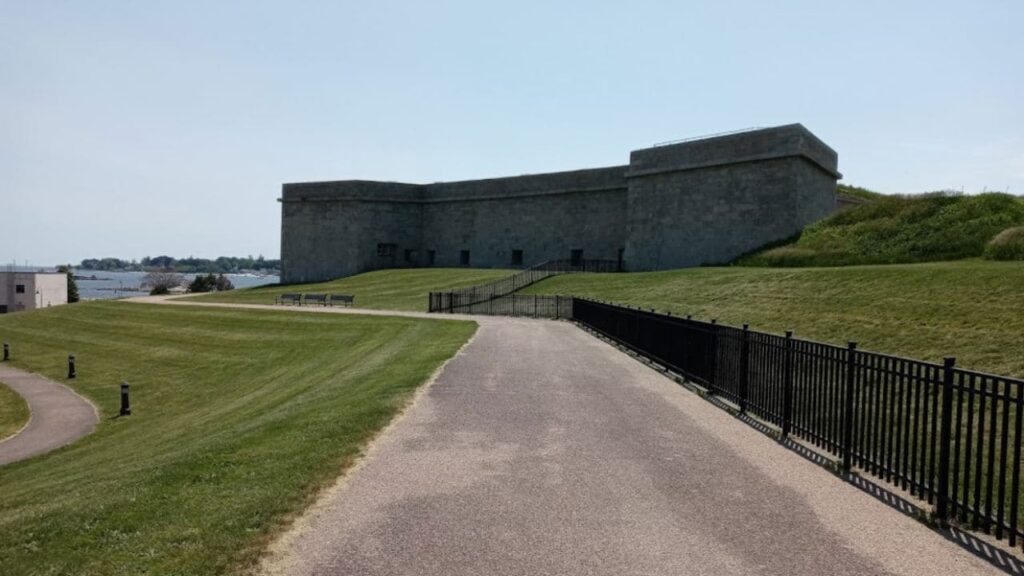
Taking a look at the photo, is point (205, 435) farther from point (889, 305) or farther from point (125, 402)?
point (889, 305)

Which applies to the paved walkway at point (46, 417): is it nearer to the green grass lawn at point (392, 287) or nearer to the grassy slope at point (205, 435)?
the grassy slope at point (205, 435)

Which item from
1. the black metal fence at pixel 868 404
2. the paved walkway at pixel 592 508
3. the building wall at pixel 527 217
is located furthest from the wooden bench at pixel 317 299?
the paved walkway at pixel 592 508

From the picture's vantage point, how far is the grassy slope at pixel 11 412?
59.6 feet

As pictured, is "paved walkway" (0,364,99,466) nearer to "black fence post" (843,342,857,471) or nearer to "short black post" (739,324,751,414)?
"short black post" (739,324,751,414)

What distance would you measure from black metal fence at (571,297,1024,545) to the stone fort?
30.6 meters

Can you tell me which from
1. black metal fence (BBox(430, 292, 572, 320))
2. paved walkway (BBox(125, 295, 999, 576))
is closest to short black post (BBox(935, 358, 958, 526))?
paved walkway (BBox(125, 295, 999, 576))

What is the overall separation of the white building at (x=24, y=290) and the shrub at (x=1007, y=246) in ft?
319

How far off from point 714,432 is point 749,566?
4.27 meters

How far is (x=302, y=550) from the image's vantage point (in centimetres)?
470

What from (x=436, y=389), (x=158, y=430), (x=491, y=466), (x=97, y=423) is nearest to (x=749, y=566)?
(x=491, y=466)

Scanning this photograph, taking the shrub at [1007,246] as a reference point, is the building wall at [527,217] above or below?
above

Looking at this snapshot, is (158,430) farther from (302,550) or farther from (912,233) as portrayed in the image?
(912,233)

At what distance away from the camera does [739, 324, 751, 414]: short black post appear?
33.6ft

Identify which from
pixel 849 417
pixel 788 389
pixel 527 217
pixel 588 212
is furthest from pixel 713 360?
pixel 527 217
